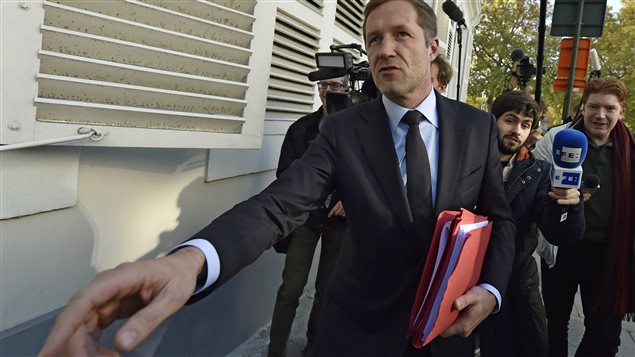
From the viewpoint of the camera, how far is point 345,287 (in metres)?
1.70

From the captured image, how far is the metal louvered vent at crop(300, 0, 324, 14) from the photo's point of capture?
4.04 m

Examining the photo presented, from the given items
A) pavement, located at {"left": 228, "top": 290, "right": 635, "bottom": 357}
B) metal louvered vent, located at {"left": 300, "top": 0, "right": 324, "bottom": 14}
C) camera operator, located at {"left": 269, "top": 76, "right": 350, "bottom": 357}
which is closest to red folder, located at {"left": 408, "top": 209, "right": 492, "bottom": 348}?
camera operator, located at {"left": 269, "top": 76, "right": 350, "bottom": 357}

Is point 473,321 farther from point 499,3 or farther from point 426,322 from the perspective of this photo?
point 499,3

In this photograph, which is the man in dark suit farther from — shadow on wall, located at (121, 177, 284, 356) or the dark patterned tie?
shadow on wall, located at (121, 177, 284, 356)

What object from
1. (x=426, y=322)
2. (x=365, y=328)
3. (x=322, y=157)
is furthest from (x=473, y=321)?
(x=322, y=157)

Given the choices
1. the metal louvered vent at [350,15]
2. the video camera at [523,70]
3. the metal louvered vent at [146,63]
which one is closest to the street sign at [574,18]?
the video camera at [523,70]

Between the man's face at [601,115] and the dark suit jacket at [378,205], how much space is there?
164 cm

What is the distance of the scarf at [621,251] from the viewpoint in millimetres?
2922

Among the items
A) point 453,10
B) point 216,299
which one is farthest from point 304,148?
point 453,10

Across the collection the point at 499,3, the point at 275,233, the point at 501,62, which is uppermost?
Result: the point at 499,3

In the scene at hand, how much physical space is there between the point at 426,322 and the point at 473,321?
221 mm

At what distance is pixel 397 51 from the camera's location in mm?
1649

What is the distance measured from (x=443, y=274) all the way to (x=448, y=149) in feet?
1.46

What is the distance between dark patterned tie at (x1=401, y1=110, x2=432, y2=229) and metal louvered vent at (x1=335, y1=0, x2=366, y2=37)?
3.56 metres
